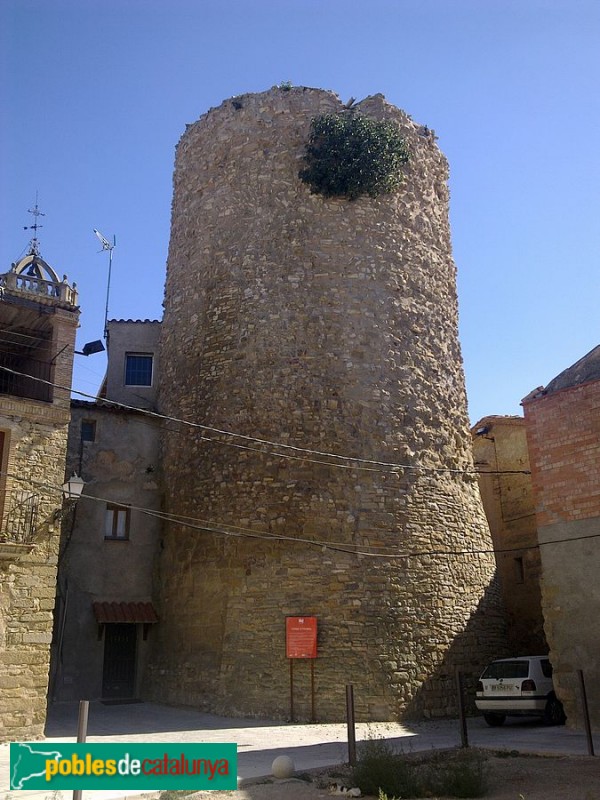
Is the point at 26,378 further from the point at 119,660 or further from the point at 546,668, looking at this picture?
the point at 546,668

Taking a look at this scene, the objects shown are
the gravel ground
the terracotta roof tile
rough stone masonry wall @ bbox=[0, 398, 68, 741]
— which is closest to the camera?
the gravel ground

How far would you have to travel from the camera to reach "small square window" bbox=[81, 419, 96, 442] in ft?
60.1

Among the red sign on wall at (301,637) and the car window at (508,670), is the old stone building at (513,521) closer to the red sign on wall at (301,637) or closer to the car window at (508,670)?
the car window at (508,670)

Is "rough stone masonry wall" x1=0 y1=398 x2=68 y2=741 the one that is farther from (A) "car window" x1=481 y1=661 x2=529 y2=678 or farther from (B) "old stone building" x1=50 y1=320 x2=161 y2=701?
(A) "car window" x1=481 y1=661 x2=529 y2=678

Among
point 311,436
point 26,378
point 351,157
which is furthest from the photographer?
point 351,157

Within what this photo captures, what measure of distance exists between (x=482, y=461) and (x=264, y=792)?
16.4m

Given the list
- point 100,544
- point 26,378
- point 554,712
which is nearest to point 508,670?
point 554,712

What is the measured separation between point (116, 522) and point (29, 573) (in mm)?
5448

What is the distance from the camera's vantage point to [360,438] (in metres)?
17.2

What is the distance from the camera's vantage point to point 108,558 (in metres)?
17.9

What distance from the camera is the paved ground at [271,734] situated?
1092 cm

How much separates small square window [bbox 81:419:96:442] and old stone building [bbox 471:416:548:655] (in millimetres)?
10164

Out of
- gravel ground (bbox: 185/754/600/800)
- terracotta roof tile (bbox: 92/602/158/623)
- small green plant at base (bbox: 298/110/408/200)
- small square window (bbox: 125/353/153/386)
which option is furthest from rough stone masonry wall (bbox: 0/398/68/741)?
small green plant at base (bbox: 298/110/408/200)

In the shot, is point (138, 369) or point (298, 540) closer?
point (298, 540)
